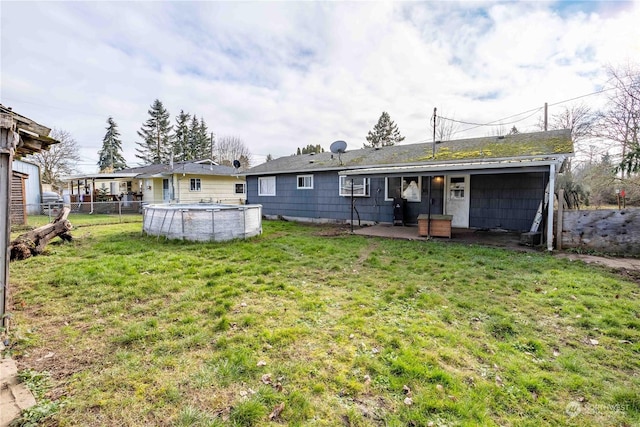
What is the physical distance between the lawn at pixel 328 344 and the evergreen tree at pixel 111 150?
40.3m

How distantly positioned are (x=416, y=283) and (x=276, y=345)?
2.81 metres

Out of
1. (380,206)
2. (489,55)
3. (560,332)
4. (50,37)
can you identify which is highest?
(489,55)

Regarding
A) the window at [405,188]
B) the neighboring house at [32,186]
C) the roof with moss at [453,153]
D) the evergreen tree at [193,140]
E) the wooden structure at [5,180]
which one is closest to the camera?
the wooden structure at [5,180]

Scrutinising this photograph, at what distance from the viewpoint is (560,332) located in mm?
3254

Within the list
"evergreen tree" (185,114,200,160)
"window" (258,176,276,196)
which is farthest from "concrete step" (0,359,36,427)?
"evergreen tree" (185,114,200,160)

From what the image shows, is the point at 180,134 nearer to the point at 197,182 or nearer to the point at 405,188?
the point at 197,182

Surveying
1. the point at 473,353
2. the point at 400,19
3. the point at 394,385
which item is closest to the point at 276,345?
the point at 394,385

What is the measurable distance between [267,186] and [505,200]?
34.5 feet

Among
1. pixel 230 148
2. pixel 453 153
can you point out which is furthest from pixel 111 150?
pixel 453 153

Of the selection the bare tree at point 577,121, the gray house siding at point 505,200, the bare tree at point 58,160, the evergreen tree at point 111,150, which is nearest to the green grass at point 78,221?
the gray house siding at point 505,200

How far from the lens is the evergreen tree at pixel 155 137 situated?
39.2 meters

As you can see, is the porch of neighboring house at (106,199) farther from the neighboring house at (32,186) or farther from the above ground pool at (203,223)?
the above ground pool at (203,223)

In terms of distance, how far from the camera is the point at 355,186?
11938mm

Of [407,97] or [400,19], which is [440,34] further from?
[407,97]
